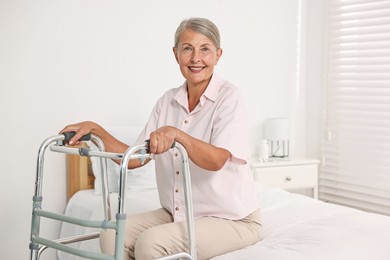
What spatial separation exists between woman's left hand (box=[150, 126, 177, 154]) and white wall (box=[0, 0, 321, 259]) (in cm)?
177

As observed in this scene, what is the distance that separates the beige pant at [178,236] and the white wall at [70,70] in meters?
1.35

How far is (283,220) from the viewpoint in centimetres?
251

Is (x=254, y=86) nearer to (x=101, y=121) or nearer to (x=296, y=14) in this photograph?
(x=296, y=14)

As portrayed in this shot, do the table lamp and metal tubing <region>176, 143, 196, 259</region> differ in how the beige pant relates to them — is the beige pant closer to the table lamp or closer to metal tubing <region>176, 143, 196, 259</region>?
Answer: metal tubing <region>176, 143, 196, 259</region>

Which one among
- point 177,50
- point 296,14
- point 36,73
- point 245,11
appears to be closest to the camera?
point 177,50

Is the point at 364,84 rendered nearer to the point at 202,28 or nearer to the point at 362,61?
the point at 362,61

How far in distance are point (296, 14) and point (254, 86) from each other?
0.71 meters

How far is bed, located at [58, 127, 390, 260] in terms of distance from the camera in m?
2.03

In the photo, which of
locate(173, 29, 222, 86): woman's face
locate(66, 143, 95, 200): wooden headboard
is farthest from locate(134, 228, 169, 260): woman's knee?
locate(66, 143, 95, 200): wooden headboard

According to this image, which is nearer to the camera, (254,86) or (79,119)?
(79,119)

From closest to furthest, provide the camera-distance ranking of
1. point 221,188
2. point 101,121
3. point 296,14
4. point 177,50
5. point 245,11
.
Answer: point 221,188 → point 177,50 → point 101,121 → point 245,11 → point 296,14

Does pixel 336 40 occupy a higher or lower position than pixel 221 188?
higher

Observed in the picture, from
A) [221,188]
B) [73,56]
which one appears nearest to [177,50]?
[221,188]

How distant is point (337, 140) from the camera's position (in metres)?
4.33
